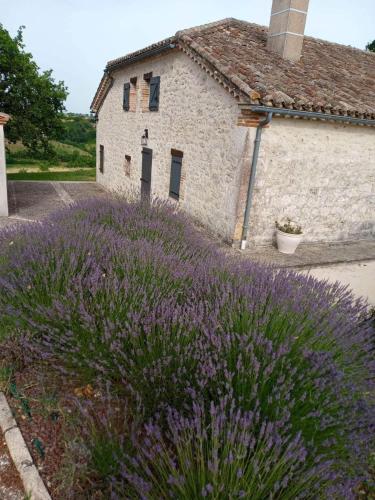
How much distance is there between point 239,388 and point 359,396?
86 cm

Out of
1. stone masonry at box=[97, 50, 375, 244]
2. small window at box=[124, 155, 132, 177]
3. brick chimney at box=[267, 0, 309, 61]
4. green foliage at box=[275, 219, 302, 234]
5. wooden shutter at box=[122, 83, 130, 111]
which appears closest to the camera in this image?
stone masonry at box=[97, 50, 375, 244]

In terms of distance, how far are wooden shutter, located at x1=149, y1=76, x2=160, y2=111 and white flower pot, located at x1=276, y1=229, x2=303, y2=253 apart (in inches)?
233

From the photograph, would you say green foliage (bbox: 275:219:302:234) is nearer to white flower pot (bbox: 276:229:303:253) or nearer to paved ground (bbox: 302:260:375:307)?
white flower pot (bbox: 276:229:303:253)

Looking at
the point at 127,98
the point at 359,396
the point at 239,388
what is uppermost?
the point at 127,98

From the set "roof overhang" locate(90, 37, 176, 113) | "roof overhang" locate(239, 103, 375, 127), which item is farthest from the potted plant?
"roof overhang" locate(90, 37, 176, 113)

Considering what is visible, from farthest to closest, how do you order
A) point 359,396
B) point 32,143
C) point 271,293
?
point 32,143
point 271,293
point 359,396

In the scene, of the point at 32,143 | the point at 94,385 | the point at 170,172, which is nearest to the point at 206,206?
the point at 170,172

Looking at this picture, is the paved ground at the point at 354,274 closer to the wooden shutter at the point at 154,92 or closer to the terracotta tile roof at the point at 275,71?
the terracotta tile roof at the point at 275,71

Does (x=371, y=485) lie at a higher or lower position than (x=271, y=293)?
lower

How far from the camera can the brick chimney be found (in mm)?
8281

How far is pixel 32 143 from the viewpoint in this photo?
49.5 ft

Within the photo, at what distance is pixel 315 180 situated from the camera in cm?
830

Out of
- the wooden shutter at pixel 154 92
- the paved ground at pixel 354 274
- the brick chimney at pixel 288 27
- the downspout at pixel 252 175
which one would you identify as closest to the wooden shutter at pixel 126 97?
the wooden shutter at pixel 154 92

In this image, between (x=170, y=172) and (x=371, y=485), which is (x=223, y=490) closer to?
(x=371, y=485)
